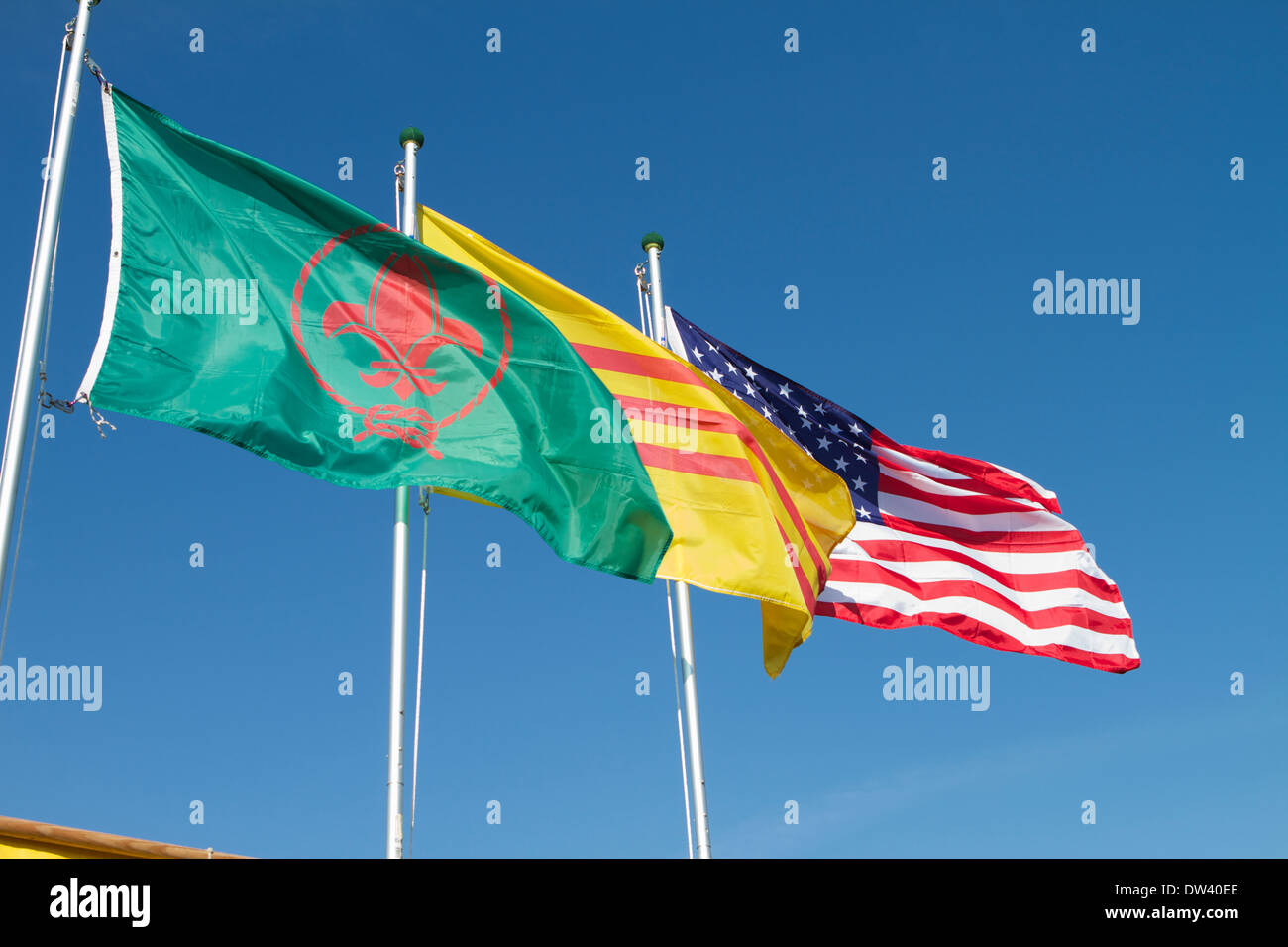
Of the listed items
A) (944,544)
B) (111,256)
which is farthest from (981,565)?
(111,256)

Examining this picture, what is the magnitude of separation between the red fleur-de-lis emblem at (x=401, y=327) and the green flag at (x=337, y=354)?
16 millimetres

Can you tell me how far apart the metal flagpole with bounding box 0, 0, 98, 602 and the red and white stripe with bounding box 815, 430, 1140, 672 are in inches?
445

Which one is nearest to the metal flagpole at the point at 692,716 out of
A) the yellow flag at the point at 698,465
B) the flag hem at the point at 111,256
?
the yellow flag at the point at 698,465

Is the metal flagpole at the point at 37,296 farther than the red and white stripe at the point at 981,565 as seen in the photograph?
No

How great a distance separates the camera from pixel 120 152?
41.8 feet

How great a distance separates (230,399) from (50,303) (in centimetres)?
170

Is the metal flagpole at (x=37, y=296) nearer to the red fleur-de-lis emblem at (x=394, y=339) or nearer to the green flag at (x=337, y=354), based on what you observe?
the green flag at (x=337, y=354)

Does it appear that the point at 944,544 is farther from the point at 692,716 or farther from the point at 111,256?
the point at 111,256

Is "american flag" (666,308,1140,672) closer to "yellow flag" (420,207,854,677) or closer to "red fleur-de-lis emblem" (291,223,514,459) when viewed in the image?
"yellow flag" (420,207,854,677)

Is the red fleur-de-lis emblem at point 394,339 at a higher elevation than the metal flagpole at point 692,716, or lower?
higher

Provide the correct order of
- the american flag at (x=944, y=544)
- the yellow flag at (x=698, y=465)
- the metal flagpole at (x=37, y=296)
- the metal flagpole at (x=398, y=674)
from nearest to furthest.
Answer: the metal flagpole at (x=37, y=296) < the metal flagpole at (x=398, y=674) < the yellow flag at (x=698, y=465) < the american flag at (x=944, y=544)

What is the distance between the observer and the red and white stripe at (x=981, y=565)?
1948 centimetres

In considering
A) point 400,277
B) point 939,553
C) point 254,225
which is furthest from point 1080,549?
point 254,225
